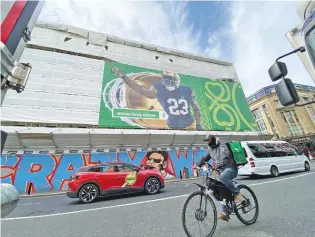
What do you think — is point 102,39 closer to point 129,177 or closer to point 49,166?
point 49,166

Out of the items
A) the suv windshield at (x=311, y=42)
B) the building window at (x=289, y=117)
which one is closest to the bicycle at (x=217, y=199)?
the suv windshield at (x=311, y=42)

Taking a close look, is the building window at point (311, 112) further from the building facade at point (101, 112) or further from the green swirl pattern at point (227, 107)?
the building facade at point (101, 112)

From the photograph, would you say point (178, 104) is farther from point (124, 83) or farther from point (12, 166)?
point (12, 166)

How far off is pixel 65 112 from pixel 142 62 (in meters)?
11.5

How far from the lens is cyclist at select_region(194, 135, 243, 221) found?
3.45m

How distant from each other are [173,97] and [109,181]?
1646 centimetres

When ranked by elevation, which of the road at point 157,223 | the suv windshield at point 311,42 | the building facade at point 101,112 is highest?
→ the building facade at point 101,112

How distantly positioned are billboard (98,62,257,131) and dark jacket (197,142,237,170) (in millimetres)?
15517

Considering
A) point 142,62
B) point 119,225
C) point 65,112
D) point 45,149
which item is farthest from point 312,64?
point 142,62

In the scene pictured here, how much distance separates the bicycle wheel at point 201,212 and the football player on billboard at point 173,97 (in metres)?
17.6

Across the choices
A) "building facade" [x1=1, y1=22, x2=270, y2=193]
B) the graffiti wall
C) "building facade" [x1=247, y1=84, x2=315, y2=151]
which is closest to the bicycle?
the graffiti wall

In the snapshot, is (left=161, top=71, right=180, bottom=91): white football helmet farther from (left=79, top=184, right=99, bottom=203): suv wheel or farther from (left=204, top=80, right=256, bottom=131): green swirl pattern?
(left=79, top=184, right=99, bottom=203): suv wheel

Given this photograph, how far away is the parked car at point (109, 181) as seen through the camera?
7074 mm

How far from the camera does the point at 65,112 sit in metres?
17.9
